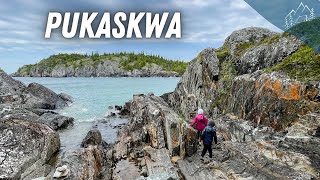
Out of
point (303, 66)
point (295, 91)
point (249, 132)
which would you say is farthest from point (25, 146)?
point (303, 66)

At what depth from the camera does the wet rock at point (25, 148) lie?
69.7 feet

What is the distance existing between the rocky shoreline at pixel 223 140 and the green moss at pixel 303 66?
2.35 ft

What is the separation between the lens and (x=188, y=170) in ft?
55.0

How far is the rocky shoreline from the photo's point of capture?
1551 centimetres

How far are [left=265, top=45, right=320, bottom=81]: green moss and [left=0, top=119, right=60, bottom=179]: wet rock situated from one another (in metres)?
18.8

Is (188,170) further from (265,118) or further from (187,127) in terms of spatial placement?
(265,118)

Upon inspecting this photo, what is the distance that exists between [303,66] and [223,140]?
792 cm

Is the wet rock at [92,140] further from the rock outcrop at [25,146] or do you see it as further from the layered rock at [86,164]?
the layered rock at [86,164]

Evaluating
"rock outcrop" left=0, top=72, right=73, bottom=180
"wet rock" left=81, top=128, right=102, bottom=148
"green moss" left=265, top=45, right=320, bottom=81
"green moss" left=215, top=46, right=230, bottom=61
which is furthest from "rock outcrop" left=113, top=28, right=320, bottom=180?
"rock outcrop" left=0, top=72, right=73, bottom=180

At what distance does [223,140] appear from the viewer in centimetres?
2298

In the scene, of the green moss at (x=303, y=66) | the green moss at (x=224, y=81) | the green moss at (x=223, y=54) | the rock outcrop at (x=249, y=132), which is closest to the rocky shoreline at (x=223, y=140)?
the rock outcrop at (x=249, y=132)

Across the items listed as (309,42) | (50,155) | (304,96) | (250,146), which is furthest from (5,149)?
(309,42)

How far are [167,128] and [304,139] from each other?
876cm

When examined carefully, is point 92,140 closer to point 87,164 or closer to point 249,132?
point 87,164
